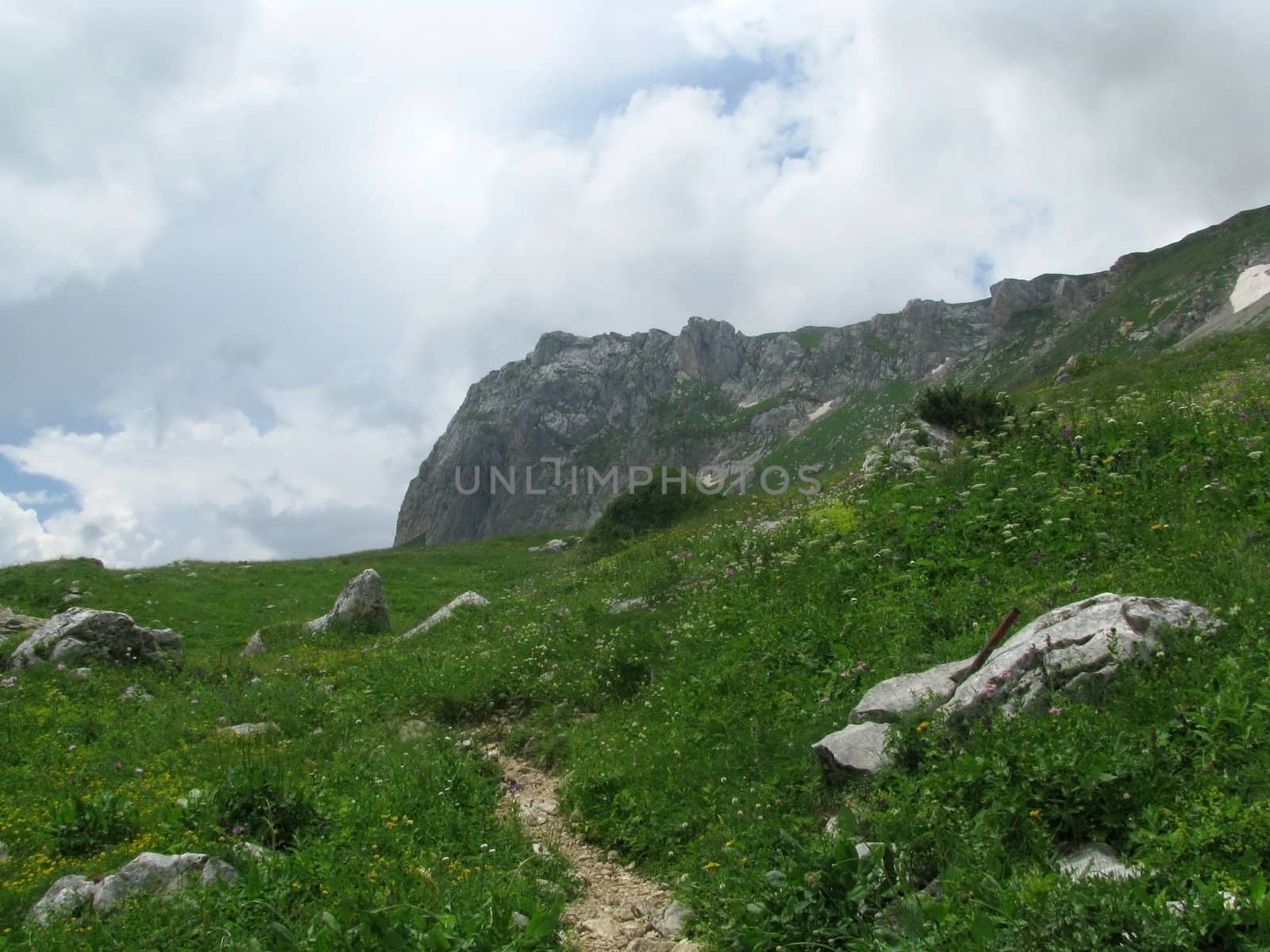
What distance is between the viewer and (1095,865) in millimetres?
5348

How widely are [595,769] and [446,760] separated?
183 cm

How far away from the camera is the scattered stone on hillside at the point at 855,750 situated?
24.8ft

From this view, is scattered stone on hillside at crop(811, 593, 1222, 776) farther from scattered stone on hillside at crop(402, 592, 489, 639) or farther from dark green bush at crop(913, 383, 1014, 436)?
scattered stone on hillside at crop(402, 592, 489, 639)

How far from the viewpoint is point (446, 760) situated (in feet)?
33.0

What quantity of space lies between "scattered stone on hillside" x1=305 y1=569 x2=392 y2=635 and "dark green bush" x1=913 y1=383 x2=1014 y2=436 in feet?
53.3

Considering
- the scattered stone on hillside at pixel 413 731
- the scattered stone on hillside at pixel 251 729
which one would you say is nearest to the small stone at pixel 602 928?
the scattered stone on hillside at pixel 413 731

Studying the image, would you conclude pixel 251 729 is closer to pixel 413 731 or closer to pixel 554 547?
pixel 413 731

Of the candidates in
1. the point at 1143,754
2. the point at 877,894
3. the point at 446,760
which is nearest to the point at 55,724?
the point at 446,760

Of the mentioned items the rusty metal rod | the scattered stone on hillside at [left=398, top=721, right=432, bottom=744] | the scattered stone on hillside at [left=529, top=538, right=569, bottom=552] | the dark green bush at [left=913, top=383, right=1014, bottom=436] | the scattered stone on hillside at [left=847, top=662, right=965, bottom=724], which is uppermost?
the dark green bush at [left=913, top=383, right=1014, bottom=436]

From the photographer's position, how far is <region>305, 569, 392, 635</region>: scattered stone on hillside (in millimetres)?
23594

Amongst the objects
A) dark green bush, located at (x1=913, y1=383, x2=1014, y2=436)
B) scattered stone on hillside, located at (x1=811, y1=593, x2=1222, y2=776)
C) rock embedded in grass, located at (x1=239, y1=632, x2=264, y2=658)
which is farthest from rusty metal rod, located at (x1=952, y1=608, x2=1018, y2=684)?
rock embedded in grass, located at (x1=239, y1=632, x2=264, y2=658)

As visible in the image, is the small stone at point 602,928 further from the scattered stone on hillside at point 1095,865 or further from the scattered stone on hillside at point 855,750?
the scattered stone on hillside at point 1095,865

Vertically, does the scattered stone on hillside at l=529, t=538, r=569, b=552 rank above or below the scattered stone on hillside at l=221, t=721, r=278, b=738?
above

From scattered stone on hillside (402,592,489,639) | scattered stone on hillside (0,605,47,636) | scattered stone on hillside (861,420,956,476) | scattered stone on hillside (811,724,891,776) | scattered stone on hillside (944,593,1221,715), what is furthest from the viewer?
scattered stone on hillside (402,592,489,639)
